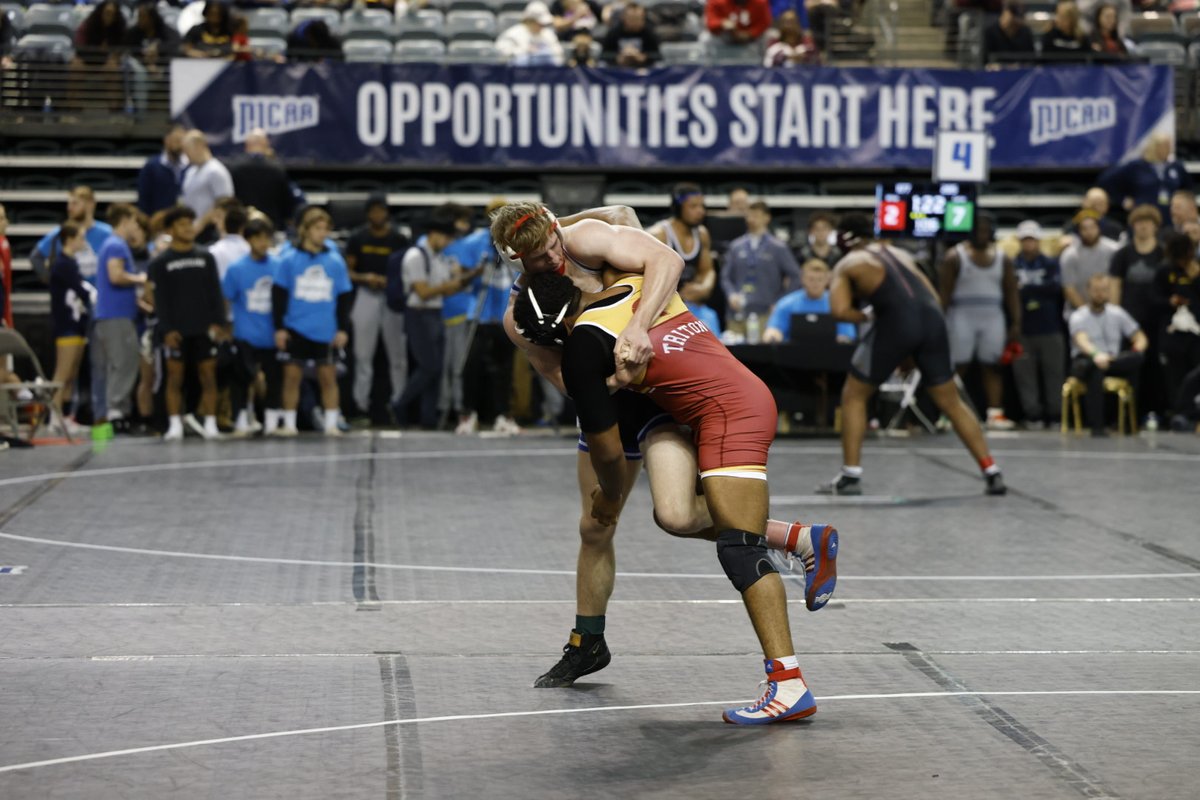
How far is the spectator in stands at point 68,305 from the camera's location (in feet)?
52.8

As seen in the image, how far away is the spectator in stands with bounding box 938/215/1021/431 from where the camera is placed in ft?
54.9

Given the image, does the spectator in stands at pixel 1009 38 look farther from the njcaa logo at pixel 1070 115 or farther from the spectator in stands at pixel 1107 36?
the njcaa logo at pixel 1070 115

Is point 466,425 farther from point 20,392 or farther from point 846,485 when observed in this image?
point 846,485

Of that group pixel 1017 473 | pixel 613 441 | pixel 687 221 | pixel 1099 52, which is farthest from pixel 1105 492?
pixel 1099 52

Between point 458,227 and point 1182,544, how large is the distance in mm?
8122

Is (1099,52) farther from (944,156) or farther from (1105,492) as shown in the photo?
(1105,492)

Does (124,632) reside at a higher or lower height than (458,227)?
lower

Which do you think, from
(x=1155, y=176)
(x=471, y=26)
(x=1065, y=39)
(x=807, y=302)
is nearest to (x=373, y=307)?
(x=807, y=302)

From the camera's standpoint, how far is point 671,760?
5.22m

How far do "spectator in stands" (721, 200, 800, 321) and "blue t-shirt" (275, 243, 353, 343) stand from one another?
3.68m

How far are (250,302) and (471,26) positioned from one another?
6840 millimetres

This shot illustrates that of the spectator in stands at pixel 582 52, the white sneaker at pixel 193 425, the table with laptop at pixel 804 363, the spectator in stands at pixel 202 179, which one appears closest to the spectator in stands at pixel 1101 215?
the table with laptop at pixel 804 363

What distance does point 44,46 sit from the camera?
66.6ft

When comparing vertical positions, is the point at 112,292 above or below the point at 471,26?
below
